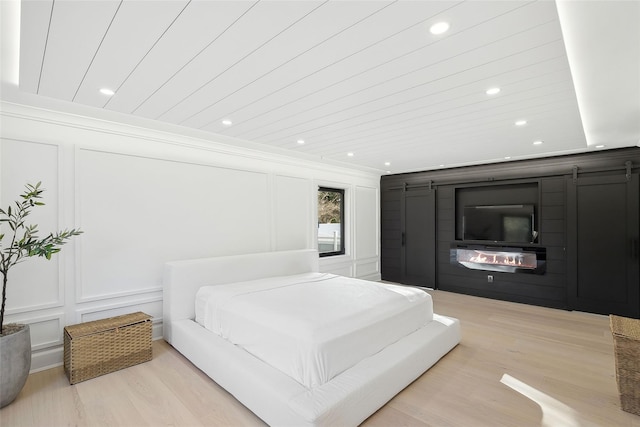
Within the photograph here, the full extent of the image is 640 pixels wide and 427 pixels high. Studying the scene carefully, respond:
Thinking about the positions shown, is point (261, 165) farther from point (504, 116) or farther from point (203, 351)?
point (504, 116)

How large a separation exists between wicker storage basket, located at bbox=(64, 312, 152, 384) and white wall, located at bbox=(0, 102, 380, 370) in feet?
1.11

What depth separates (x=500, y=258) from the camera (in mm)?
5266

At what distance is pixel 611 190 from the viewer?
4309 millimetres

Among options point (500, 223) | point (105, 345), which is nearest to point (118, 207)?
point (105, 345)

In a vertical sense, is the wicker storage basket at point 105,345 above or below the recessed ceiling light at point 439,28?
below

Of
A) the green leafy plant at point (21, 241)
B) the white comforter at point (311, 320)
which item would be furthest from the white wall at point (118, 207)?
the white comforter at point (311, 320)

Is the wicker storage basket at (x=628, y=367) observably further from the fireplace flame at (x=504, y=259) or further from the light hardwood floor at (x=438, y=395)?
the fireplace flame at (x=504, y=259)

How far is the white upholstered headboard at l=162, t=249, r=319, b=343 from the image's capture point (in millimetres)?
3262

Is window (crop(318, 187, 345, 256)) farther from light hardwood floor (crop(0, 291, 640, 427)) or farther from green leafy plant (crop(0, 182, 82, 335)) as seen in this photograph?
green leafy plant (crop(0, 182, 82, 335))

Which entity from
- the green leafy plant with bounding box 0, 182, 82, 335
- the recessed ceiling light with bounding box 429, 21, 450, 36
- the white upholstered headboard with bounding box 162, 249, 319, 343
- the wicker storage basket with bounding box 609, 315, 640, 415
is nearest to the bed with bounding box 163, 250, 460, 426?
the white upholstered headboard with bounding box 162, 249, 319, 343

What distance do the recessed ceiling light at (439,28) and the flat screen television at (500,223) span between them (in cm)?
447

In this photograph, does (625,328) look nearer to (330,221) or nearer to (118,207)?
(330,221)

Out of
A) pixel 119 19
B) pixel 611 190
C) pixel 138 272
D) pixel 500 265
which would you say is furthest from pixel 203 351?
pixel 611 190

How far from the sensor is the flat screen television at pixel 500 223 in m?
5.05
